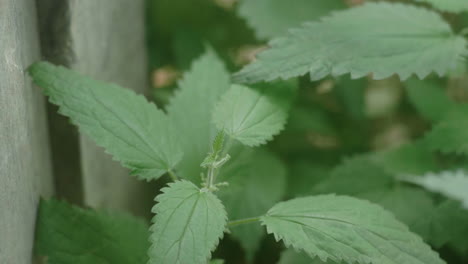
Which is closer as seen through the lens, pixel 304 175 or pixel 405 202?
pixel 405 202

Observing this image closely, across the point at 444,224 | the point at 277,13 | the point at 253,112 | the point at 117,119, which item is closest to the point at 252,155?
the point at 253,112

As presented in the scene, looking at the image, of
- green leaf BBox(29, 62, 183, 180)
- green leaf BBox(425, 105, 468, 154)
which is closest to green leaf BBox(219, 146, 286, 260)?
green leaf BBox(29, 62, 183, 180)

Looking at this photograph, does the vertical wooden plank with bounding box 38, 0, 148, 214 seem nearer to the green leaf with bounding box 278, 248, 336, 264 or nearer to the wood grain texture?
the wood grain texture

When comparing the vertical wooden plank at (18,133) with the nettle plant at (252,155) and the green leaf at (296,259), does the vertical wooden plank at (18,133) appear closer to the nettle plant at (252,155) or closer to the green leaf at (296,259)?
the nettle plant at (252,155)

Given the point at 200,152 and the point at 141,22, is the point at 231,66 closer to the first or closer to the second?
the point at 141,22

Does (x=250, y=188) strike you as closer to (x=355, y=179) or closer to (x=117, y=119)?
(x=355, y=179)

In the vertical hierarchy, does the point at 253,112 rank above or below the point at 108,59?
below
